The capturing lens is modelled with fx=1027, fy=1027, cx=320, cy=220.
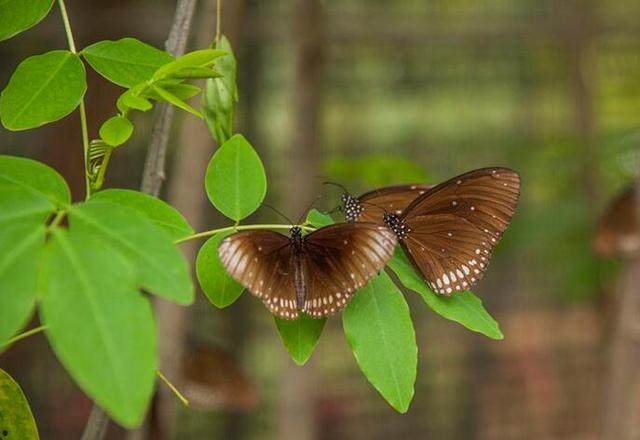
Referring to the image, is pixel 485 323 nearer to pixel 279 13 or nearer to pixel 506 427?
pixel 279 13

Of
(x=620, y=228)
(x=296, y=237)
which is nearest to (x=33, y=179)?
(x=296, y=237)

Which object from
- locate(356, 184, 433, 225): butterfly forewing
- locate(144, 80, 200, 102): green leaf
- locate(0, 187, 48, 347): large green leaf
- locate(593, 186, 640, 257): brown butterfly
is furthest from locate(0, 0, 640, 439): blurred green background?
locate(0, 187, 48, 347): large green leaf

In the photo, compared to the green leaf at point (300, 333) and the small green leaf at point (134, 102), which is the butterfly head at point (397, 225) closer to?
the green leaf at point (300, 333)

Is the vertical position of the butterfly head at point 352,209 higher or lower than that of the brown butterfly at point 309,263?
lower

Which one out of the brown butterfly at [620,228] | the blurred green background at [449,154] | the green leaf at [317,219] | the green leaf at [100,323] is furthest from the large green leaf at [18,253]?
the blurred green background at [449,154]

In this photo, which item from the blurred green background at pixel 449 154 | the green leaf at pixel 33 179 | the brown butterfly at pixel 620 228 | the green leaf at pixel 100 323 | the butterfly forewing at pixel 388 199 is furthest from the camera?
the blurred green background at pixel 449 154

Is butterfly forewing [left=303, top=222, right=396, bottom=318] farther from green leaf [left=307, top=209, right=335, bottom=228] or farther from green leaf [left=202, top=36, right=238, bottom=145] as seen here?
green leaf [left=202, top=36, right=238, bottom=145]

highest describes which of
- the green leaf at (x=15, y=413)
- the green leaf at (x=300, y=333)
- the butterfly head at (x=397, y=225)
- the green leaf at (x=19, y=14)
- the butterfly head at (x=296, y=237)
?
the green leaf at (x=19, y=14)

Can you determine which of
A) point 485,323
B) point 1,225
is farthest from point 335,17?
point 1,225
